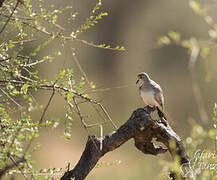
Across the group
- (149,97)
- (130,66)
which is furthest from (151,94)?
(130,66)

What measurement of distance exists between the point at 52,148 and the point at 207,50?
1122 centimetres

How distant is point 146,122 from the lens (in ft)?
10.8

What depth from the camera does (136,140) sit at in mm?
3494

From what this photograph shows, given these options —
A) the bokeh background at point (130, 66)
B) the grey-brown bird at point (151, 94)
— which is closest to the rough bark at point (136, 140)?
the grey-brown bird at point (151, 94)

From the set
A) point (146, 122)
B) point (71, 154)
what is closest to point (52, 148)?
point (71, 154)

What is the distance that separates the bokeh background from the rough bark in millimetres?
8032

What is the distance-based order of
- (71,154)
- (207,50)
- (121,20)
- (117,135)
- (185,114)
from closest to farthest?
(207,50) → (117,135) → (71,154) → (185,114) → (121,20)

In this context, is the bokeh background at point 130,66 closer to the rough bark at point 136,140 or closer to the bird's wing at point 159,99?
the bird's wing at point 159,99

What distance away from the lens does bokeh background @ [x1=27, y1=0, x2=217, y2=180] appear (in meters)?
12.9

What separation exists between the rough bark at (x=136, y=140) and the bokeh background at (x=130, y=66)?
8.03 m

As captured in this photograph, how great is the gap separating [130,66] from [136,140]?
12.2 meters

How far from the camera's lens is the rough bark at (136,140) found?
122 inches

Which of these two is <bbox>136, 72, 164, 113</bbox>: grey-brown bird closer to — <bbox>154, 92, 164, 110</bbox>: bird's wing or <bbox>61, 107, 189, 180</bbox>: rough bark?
<bbox>154, 92, 164, 110</bbox>: bird's wing

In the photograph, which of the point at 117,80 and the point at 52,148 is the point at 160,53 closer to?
the point at 117,80
